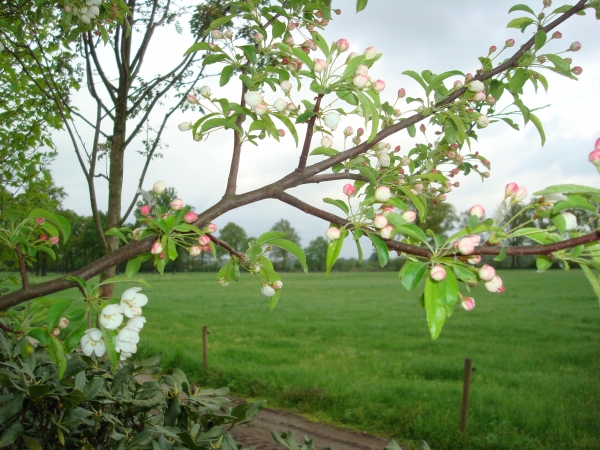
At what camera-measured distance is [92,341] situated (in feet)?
3.69

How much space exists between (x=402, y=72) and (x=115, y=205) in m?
3.19

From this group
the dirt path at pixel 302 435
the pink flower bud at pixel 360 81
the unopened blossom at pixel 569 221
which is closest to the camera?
the unopened blossom at pixel 569 221

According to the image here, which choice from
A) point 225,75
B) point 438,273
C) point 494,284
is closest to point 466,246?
point 438,273

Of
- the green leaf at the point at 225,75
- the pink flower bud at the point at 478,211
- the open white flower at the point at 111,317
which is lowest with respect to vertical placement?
the open white flower at the point at 111,317

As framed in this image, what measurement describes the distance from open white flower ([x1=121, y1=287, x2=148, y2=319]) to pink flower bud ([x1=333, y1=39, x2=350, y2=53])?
762mm

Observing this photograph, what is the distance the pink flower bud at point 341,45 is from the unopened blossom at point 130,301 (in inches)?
30.0

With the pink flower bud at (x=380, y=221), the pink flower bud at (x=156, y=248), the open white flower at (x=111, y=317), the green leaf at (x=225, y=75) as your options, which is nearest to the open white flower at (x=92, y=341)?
the open white flower at (x=111, y=317)

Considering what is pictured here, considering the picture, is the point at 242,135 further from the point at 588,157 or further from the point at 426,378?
the point at 426,378

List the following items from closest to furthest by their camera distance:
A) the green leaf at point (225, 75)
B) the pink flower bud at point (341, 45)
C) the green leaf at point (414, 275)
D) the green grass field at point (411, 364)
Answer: the green leaf at point (414, 275)
the pink flower bud at point (341, 45)
the green leaf at point (225, 75)
the green grass field at point (411, 364)

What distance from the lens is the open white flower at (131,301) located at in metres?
1.10

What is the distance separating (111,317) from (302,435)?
4.70 metres

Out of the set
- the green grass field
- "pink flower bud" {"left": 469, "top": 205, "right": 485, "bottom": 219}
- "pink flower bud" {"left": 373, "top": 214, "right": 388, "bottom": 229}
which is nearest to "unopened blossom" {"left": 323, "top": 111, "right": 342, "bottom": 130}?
"pink flower bud" {"left": 373, "top": 214, "right": 388, "bottom": 229}

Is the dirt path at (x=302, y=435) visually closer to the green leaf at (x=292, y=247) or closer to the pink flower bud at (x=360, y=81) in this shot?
the green leaf at (x=292, y=247)

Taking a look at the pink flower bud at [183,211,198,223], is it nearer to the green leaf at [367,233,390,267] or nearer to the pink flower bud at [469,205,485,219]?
the green leaf at [367,233,390,267]
